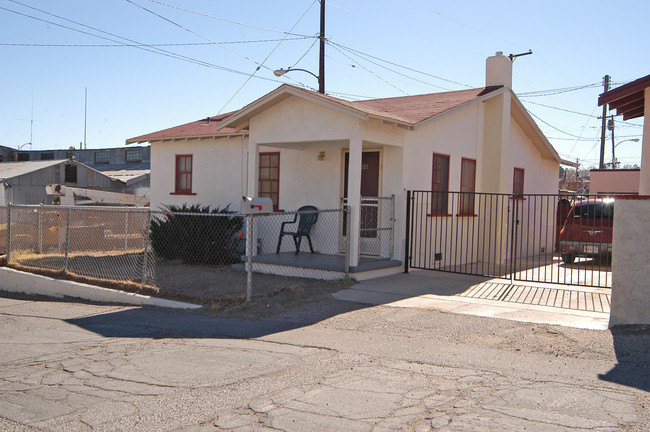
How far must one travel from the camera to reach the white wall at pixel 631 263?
23.2 feet

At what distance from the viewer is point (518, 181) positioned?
17.2m

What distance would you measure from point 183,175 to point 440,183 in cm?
752

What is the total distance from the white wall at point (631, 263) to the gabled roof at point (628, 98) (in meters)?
2.24

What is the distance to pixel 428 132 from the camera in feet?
42.3

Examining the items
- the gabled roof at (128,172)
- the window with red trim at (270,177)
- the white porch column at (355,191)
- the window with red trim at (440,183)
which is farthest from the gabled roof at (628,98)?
the gabled roof at (128,172)

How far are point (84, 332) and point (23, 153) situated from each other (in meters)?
53.0

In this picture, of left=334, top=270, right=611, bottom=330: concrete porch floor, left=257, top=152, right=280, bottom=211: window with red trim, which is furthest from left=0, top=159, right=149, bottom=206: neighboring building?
left=334, top=270, right=611, bottom=330: concrete porch floor

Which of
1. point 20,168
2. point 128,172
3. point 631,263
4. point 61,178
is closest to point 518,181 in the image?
point 631,263

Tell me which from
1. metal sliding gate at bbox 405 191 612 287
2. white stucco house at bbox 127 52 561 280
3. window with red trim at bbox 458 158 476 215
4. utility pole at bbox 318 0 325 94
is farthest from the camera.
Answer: utility pole at bbox 318 0 325 94

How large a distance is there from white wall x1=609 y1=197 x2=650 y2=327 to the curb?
596cm

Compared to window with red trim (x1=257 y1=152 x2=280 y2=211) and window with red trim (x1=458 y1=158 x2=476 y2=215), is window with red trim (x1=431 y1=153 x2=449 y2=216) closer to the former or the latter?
window with red trim (x1=458 y1=158 x2=476 y2=215)

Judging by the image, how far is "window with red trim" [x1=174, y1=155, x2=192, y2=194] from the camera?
16.8m

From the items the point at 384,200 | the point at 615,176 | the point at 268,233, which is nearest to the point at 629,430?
the point at 384,200

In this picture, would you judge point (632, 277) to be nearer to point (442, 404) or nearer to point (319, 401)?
point (442, 404)
